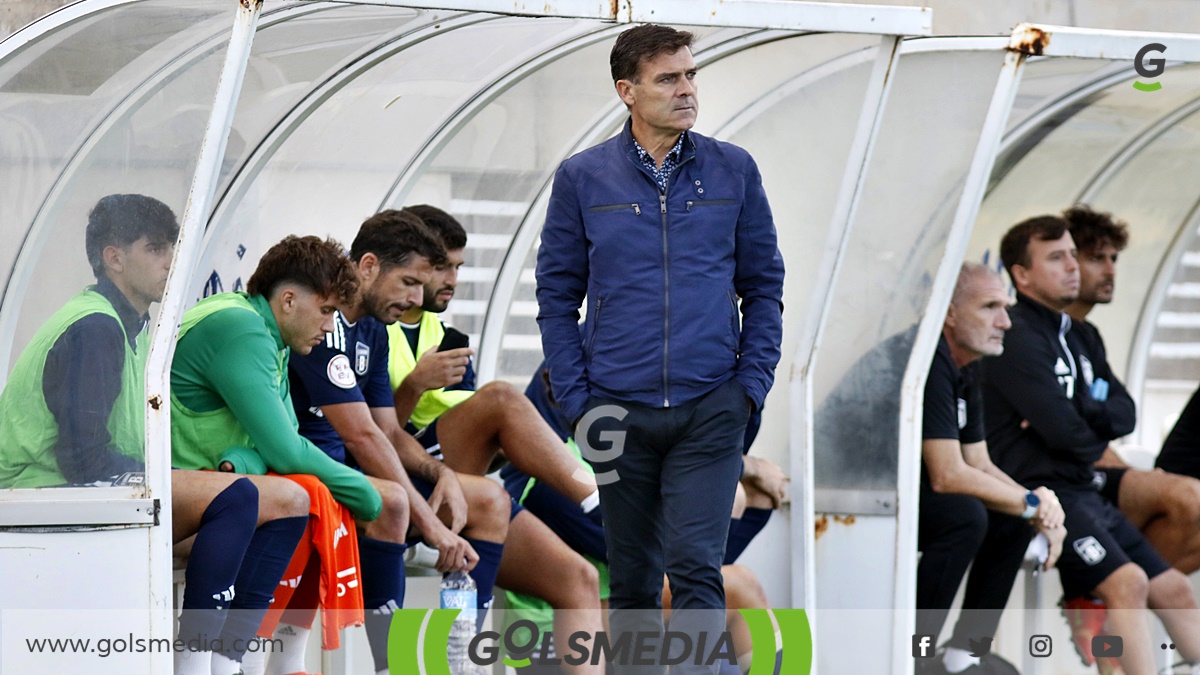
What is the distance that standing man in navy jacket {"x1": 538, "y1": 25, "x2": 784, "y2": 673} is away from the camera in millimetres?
3799

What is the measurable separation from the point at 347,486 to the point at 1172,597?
3352 mm

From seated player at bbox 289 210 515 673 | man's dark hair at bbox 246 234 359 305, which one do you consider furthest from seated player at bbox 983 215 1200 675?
man's dark hair at bbox 246 234 359 305

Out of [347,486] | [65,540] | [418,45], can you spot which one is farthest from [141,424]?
[418,45]

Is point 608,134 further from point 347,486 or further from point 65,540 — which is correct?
point 65,540

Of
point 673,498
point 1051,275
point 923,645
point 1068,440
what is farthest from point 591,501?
point 1051,275

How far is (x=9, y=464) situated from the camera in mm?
3951

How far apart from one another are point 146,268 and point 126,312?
0.41 ft

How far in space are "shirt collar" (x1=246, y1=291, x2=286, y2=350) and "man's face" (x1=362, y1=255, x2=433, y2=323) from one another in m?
0.46

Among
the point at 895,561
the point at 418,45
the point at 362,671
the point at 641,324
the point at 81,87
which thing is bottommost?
the point at 362,671

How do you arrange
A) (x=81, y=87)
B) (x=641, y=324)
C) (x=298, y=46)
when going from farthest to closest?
(x=298, y=46)
(x=81, y=87)
(x=641, y=324)

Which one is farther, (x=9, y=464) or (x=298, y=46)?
(x=298, y=46)

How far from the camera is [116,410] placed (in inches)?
155

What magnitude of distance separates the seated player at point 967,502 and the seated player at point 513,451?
4.17ft

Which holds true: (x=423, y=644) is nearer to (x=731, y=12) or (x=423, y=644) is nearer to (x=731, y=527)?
(x=731, y=527)
